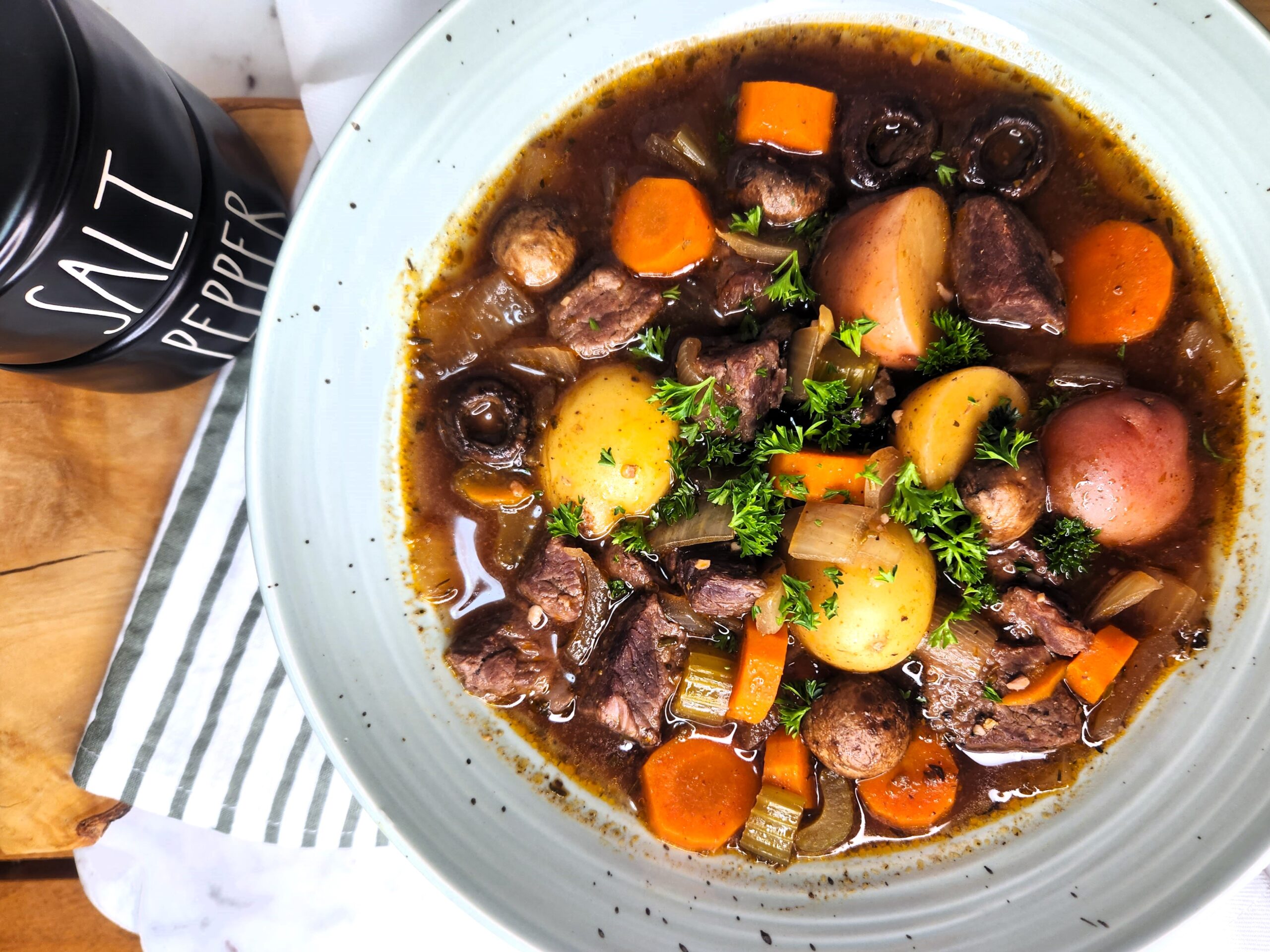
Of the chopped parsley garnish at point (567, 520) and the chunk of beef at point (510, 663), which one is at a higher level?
the chopped parsley garnish at point (567, 520)

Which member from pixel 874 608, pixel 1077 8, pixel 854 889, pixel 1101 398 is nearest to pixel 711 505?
pixel 874 608

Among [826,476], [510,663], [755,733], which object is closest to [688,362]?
[826,476]

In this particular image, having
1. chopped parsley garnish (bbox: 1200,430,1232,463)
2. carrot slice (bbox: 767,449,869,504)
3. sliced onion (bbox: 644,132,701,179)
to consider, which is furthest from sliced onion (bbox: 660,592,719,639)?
chopped parsley garnish (bbox: 1200,430,1232,463)

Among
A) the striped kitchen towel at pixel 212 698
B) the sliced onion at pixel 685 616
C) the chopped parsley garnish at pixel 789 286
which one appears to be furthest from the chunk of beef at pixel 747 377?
the striped kitchen towel at pixel 212 698

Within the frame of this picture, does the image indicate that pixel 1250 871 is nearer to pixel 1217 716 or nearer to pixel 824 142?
pixel 1217 716

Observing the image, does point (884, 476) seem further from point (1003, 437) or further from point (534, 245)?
point (534, 245)

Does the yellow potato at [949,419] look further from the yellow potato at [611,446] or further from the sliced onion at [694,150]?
the sliced onion at [694,150]

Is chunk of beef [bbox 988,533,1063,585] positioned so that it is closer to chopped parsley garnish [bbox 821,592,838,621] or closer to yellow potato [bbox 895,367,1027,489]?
yellow potato [bbox 895,367,1027,489]
